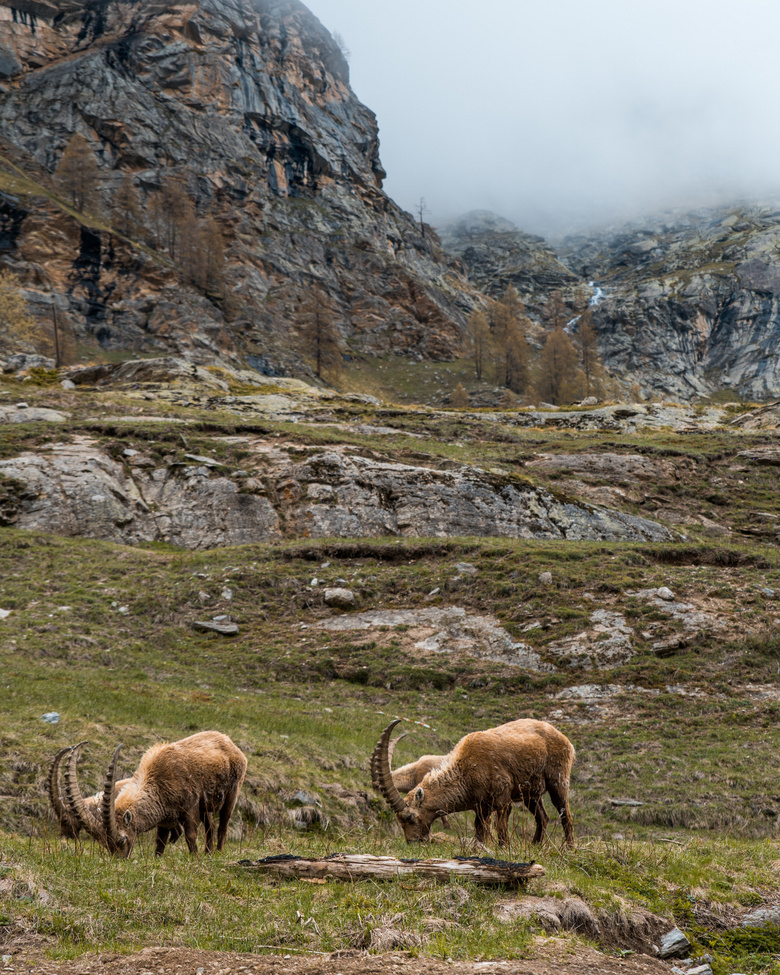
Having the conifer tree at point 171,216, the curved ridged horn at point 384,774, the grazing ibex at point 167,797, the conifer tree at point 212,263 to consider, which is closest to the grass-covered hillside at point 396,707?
the grazing ibex at point 167,797

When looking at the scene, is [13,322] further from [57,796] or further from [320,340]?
[57,796]

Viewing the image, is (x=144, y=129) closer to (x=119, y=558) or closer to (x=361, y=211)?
(x=361, y=211)

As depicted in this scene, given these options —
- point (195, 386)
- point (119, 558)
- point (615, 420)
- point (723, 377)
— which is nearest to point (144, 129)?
point (195, 386)

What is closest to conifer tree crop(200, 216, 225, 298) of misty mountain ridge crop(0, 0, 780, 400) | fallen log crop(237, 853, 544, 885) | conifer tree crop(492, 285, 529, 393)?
misty mountain ridge crop(0, 0, 780, 400)

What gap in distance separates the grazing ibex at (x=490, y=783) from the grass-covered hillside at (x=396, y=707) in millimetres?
459

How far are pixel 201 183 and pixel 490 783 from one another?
124845 mm

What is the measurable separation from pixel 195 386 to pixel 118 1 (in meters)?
120

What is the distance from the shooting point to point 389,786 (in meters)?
8.52

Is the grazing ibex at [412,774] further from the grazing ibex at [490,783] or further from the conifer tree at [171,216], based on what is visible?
the conifer tree at [171,216]

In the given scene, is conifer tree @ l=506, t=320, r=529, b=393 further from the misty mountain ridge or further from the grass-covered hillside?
the grass-covered hillside

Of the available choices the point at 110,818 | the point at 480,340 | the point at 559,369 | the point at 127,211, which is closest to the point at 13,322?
the point at 127,211

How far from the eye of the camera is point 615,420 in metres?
59.8

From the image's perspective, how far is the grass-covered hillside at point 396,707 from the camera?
5770mm

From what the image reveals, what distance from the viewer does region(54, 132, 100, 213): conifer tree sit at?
304ft
